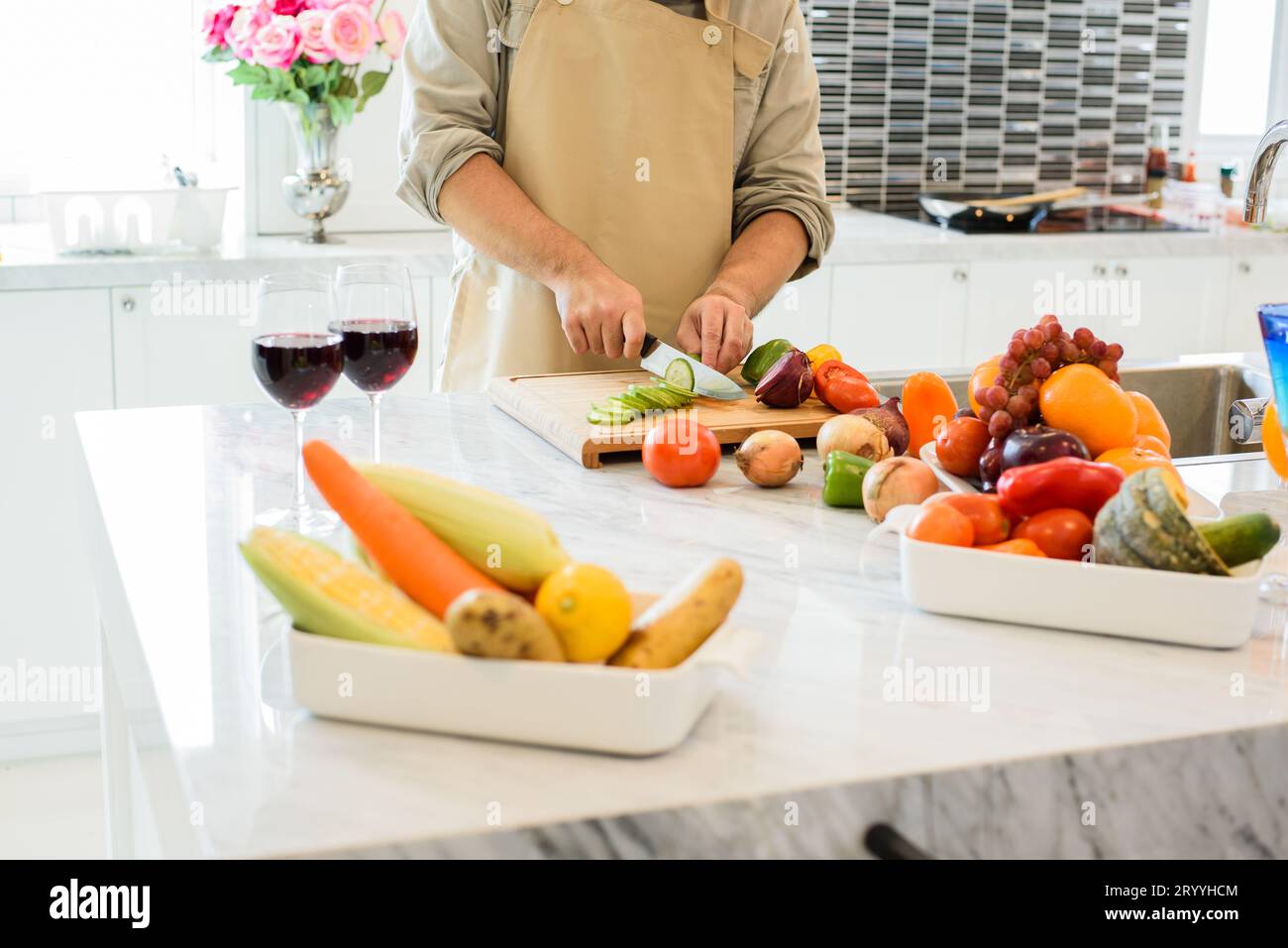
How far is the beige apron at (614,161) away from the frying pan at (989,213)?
154 cm

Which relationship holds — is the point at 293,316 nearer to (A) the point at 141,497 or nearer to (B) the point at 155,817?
(A) the point at 141,497

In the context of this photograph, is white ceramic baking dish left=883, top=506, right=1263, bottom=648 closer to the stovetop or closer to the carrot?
the carrot

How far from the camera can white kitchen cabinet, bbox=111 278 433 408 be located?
2.69 meters

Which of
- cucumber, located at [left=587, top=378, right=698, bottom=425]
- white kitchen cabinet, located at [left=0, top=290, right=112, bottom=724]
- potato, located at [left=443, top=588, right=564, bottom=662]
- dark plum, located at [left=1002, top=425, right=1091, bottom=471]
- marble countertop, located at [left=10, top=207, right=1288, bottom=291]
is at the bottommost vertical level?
Result: white kitchen cabinet, located at [left=0, top=290, right=112, bottom=724]

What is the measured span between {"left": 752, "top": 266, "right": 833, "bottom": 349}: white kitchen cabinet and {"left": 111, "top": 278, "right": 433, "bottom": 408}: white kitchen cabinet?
88 centimetres

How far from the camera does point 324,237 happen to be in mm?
3043

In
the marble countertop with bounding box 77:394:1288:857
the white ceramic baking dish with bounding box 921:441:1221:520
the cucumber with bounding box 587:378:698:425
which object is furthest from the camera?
the cucumber with bounding box 587:378:698:425

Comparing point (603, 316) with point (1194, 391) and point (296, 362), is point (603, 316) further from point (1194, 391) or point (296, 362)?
point (1194, 391)

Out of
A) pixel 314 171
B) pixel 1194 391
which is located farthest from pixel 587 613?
pixel 314 171

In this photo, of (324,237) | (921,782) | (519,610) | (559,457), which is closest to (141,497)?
(559,457)

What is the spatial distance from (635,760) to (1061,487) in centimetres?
42

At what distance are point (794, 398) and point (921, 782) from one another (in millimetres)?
783

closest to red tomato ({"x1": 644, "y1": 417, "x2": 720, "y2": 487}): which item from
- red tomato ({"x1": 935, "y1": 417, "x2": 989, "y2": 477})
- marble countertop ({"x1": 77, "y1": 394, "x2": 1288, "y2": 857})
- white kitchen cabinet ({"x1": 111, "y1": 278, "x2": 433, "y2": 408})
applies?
marble countertop ({"x1": 77, "y1": 394, "x2": 1288, "y2": 857})

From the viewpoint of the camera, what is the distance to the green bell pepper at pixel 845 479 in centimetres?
129
